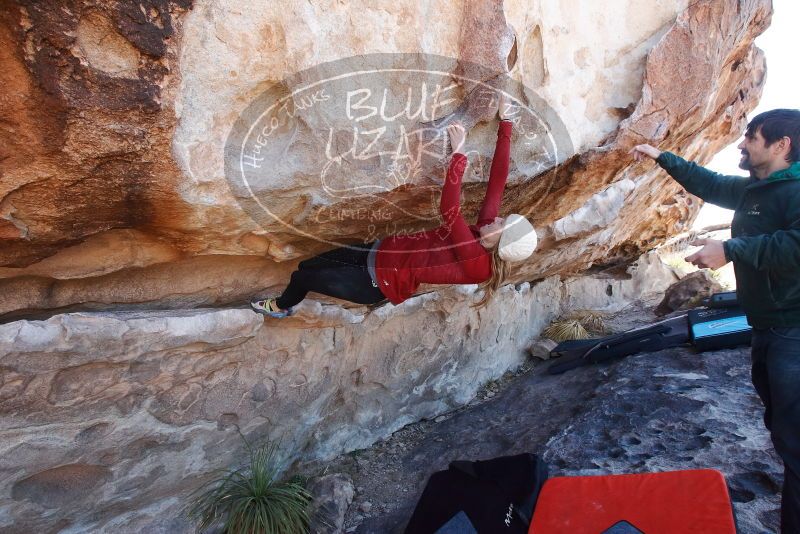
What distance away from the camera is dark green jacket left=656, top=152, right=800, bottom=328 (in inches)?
73.3

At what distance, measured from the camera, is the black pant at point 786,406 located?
6.28 ft

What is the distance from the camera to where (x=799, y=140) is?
2.05 meters

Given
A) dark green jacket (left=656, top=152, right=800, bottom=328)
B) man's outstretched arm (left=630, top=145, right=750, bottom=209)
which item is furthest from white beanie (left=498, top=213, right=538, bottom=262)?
man's outstretched arm (left=630, top=145, right=750, bottom=209)

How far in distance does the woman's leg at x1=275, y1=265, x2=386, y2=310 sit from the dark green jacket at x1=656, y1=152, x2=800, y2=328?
1.69 m

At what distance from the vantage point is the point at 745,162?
230cm

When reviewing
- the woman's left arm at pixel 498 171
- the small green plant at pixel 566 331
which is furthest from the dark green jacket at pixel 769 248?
the small green plant at pixel 566 331

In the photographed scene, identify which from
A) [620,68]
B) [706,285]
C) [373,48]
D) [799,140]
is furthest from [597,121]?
[706,285]

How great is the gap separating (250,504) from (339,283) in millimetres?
1440

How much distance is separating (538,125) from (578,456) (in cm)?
203

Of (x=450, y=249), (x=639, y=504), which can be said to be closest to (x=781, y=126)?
(x=450, y=249)

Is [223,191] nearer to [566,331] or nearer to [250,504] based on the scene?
[250,504]

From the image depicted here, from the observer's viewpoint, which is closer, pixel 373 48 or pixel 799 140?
pixel 799 140

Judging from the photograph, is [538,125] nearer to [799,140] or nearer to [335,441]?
[799,140]

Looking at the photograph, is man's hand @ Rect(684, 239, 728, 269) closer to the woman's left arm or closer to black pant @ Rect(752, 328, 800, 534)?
black pant @ Rect(752, 328, 800, 534)
